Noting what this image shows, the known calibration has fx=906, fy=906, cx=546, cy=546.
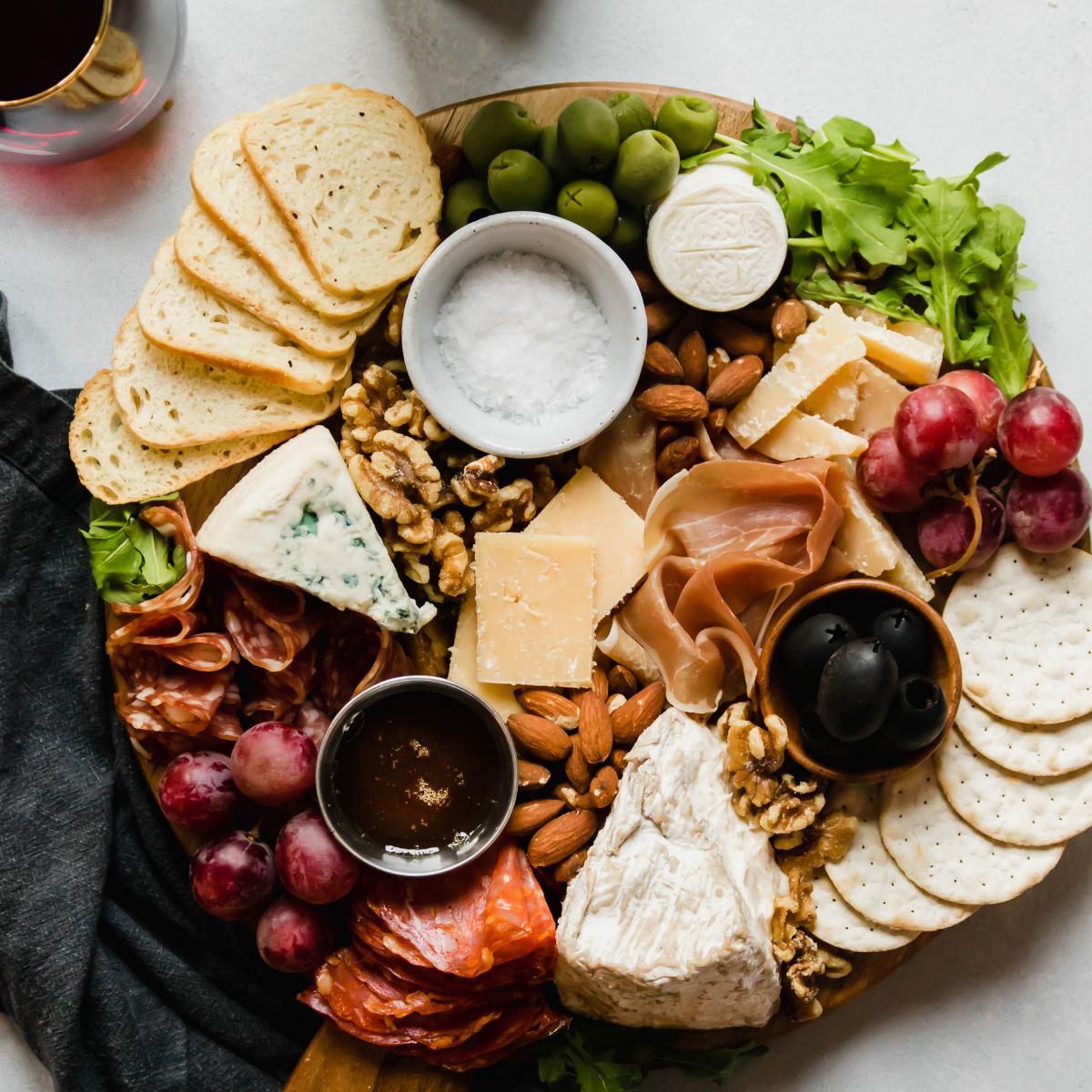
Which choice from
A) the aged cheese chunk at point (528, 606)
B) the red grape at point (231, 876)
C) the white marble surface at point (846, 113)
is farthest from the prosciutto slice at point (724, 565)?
the red grape at point (231, 876)

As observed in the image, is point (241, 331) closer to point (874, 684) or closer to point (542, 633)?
point (542, 633)

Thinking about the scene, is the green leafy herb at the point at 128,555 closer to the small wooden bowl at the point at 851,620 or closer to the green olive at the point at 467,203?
the green olive at the point at 467,203

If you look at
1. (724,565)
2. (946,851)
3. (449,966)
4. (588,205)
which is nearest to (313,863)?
(449,966)

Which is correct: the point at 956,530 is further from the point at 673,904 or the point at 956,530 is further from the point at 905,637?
the point at 673,904

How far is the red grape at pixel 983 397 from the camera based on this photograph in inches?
60.1

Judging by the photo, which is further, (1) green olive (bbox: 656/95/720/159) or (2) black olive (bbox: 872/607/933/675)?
(1) green olive (bbox: 656/95/720/159)

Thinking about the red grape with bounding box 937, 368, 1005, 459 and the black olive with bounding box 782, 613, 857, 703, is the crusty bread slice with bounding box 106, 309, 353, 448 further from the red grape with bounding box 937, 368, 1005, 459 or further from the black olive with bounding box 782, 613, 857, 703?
the red grape with bounding box 937, 368, 1005, 459

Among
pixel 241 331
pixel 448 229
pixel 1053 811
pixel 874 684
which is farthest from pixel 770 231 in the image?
pixel 1053 811

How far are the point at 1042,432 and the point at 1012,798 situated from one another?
0.61 m

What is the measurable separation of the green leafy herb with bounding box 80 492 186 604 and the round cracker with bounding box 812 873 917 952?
122 centimetres

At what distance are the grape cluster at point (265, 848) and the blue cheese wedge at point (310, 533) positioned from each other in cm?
25

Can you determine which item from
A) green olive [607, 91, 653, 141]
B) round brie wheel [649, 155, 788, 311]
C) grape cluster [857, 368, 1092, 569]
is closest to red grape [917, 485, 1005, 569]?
grape cluster [857, 368, 1092, 569]

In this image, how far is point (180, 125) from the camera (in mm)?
1710

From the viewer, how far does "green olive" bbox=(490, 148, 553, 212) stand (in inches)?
57.7
